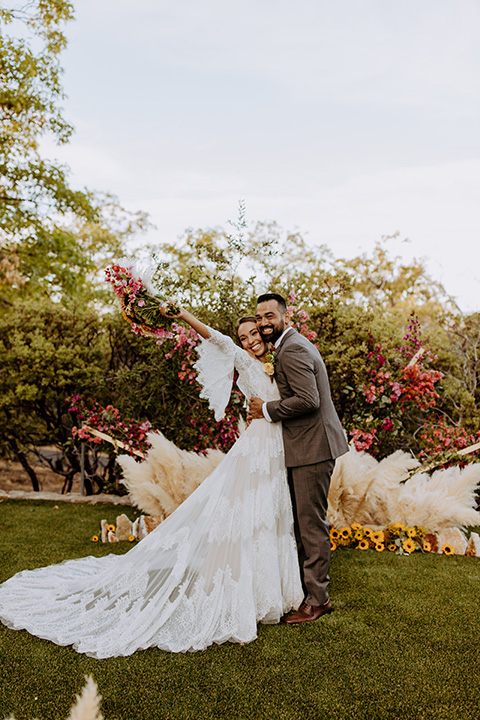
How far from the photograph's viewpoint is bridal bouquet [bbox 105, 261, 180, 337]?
139 inches

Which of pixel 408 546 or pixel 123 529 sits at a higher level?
pixel 123 529

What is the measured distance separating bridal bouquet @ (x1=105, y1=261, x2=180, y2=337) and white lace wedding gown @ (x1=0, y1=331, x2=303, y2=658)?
0.37m

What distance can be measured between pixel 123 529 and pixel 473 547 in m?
3.23

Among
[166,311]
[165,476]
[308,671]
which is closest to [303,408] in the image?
[166,311]

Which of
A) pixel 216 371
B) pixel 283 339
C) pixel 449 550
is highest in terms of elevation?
pixel 283 339

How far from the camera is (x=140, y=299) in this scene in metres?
3.55

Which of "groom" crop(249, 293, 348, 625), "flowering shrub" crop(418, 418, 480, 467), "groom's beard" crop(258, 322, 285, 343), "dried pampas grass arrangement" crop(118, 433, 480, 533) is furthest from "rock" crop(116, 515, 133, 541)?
"flowering shrub" crop(418, 418, 480, 467)

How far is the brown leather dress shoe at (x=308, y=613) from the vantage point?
3.37 metres

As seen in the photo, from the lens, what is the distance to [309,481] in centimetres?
356

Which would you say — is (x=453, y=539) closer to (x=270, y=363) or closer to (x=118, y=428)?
(x=270, y=363)

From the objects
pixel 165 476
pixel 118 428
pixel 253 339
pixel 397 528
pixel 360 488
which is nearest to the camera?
pixel 253 339

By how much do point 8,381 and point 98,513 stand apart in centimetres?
273

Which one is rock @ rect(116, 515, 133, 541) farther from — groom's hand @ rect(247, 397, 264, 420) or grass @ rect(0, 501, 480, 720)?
groom's hand @ rect(247, 397, 264, 420)

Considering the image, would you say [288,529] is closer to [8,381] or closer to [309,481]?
[309,481]
